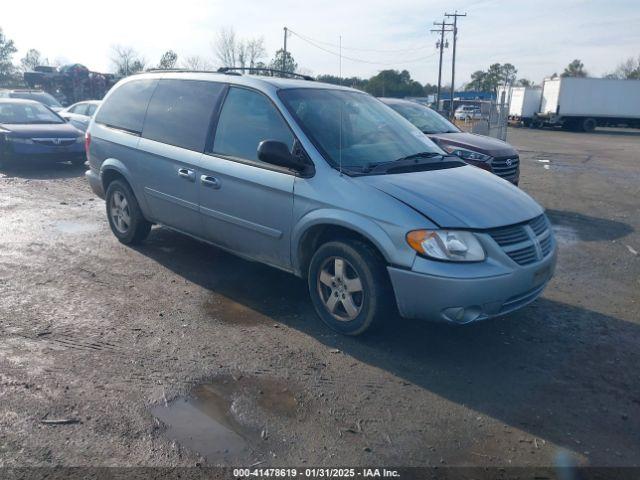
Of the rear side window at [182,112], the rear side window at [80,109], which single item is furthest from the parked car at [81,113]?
the rear side window at [182,112]

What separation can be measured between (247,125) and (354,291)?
6.08 feet

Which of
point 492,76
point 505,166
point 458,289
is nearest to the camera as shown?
point 458,289

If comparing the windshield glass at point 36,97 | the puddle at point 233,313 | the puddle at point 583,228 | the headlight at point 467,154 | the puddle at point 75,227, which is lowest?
the puddle at point 583,228

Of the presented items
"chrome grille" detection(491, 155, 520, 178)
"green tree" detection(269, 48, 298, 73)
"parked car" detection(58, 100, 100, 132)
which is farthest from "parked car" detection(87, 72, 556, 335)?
"green tree" detection(269, 48, 298, 73)

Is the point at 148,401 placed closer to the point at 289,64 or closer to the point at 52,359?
the point at 52,359

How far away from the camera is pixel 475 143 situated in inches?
355

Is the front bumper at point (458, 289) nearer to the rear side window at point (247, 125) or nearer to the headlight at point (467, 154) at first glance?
the rear side window at point (247, 125)

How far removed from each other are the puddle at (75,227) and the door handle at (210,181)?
9.57ft

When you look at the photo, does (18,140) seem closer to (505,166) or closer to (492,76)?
(505,166)

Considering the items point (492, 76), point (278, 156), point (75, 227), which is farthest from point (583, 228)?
point (492, 76)

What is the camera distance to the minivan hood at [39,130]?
1198 centimetres

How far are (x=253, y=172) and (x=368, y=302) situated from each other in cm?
154

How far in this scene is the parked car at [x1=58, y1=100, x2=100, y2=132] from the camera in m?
15.4

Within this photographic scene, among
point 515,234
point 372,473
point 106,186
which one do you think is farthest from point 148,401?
point 106,186
